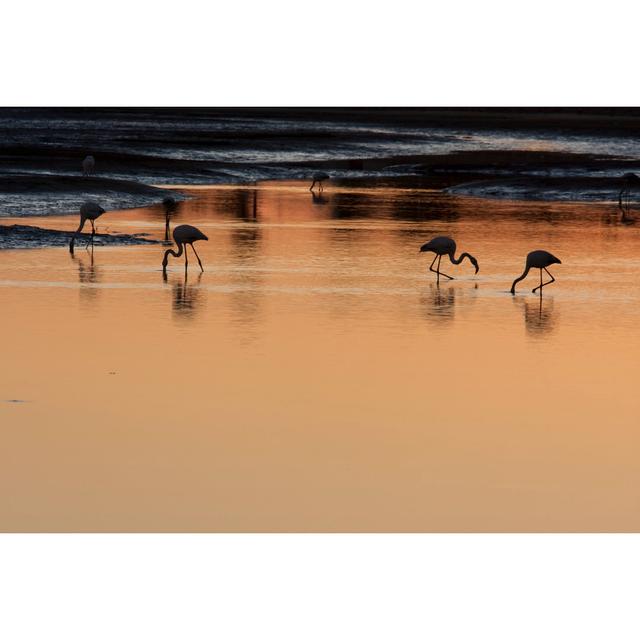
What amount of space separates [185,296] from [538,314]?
396cm

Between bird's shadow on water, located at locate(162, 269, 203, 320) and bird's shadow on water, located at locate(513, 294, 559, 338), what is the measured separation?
346 centimetres

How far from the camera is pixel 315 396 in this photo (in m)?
10.8

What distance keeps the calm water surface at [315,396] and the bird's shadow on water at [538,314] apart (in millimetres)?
66

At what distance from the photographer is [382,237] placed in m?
22.7

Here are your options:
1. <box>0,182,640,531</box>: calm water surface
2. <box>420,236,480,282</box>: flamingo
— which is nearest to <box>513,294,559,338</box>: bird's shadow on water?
<box>0,182,640,531</box>: calm water surface

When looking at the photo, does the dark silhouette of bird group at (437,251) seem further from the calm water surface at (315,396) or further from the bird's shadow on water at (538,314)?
the bird's shadow on water at (538,314)

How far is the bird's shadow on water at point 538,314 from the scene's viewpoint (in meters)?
13.9

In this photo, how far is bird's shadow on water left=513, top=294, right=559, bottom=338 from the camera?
1388cm

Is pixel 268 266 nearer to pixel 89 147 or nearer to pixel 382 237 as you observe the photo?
pixel 382 237

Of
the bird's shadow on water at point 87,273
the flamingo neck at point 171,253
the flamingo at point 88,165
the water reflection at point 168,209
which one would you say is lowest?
the bird's shadow on water at point 87,273

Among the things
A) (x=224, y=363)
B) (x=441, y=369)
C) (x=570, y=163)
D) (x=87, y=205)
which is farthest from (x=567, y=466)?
(x=570, y=163)

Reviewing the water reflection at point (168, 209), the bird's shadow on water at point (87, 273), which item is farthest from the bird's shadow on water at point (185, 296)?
the water reflection at point (168, 209)

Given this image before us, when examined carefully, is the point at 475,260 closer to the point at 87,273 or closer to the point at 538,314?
the point at 538,314

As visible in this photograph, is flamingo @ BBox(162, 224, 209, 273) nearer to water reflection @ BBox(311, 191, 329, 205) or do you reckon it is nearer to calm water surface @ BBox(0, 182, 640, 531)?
calm water surface @ BBox(0, 182, 640, 531)
